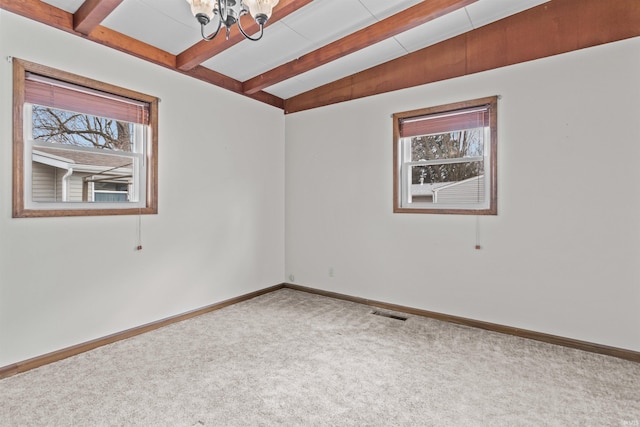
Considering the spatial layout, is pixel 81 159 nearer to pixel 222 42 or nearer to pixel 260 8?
pixel 222 42

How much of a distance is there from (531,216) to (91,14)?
3968mm

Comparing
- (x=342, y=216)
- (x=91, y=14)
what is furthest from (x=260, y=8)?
(x=342, y=216)

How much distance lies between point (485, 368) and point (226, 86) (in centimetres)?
382

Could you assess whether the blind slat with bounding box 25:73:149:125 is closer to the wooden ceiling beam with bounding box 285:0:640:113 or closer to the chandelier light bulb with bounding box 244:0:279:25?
the chandelier light bulb with bounding box 244:0:279:25

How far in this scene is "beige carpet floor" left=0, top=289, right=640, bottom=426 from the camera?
1.89m

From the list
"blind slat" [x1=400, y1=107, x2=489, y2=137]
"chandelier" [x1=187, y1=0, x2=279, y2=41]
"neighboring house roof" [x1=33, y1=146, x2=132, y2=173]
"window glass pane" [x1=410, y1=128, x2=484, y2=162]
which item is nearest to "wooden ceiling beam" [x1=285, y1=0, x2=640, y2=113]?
"blind slat" [x1=400, y1=107, x2=489, y2=137]

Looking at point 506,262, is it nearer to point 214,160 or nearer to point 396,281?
point 396,281

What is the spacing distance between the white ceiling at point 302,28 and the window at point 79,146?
0.58 meters

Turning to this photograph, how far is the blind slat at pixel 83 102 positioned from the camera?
2.50 metres

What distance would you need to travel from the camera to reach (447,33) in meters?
3.26

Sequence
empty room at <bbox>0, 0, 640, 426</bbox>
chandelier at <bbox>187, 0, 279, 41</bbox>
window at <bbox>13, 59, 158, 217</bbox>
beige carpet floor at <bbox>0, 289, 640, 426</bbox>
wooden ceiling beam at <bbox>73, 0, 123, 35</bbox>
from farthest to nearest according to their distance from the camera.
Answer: window at <bbox>13, 59, 158, 217</bbox> → wooden ceiling beam at <bbox>73, 0, 123, 35</bbox> → empty room at <bbox>0, 0, 640, 426</bbox> → beige carpet floor at <bbox>0, 289, 640, 426</bbox> → chandelier at <bbox>187, 0, 279, 41</bbox>

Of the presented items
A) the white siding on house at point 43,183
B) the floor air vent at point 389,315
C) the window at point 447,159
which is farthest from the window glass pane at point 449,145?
the white siding on house at point 43,183

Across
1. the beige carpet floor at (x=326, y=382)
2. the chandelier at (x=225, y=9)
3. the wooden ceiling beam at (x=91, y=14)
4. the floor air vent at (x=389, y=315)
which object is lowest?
the beige carpet floor at (x=326, y=382)

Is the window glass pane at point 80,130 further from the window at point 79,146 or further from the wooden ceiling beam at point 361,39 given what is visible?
the wooden ceiling beam at point 361,39
